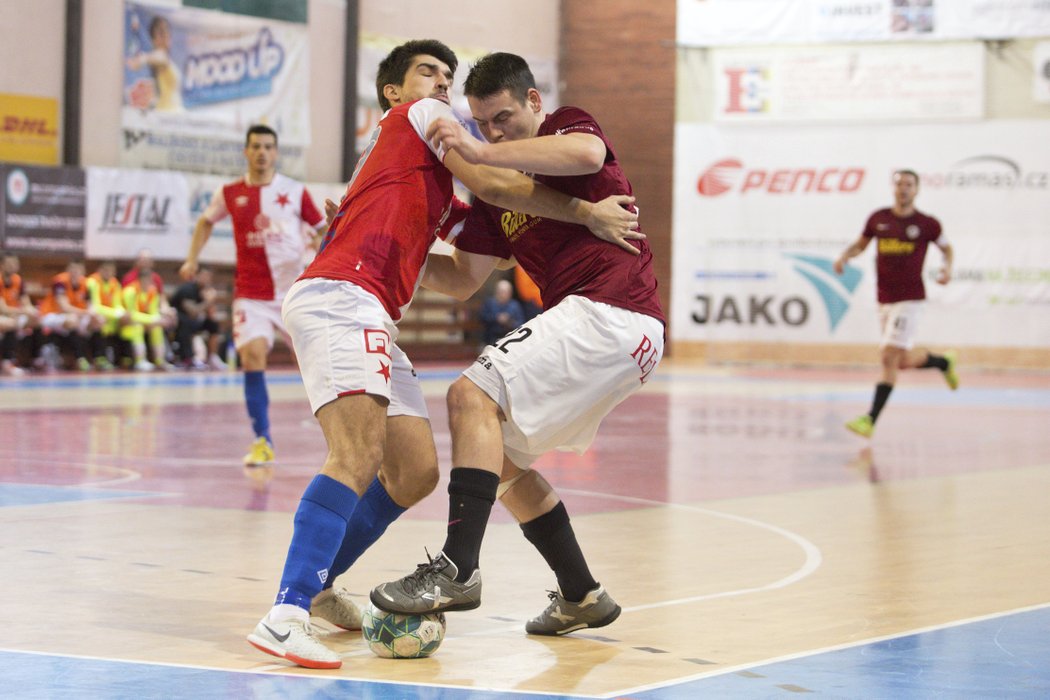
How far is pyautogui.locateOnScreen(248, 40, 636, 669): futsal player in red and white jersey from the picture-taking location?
181 inches

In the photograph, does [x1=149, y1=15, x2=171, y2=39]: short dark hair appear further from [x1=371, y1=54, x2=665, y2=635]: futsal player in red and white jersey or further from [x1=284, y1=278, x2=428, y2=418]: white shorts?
[x1=284, y1=278, x2=428, y2=418]: white shorts

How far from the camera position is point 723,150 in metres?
27.4

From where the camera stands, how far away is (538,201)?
4.91 m

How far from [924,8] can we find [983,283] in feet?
15.5

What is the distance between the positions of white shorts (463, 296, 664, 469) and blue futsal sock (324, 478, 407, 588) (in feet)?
1.57

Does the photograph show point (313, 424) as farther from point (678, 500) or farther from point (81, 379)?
point (81, 379)

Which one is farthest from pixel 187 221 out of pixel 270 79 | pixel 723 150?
pixel 723 150

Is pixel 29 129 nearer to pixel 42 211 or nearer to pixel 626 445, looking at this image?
pixel 42 211

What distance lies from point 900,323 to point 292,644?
10039 millimetres

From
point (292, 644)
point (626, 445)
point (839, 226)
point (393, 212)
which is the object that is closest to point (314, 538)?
point (292, 644)

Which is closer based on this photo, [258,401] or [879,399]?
[258,401]

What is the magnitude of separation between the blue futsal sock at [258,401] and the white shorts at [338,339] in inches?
219

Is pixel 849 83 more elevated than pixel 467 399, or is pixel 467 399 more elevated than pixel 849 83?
pixel 849 83

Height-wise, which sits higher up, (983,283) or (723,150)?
(723,150)
